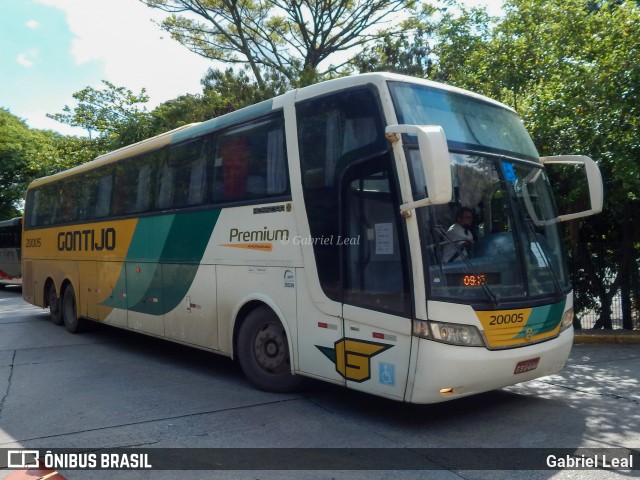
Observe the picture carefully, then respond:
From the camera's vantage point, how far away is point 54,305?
13789mm

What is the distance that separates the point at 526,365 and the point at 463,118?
8.12 feet

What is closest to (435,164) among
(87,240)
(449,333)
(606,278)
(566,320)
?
(449,333)

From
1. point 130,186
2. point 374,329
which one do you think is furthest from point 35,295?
point 374,329

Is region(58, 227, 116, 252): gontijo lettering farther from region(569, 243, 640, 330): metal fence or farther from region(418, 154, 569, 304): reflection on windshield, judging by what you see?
region(569, 243, 640, 330): metal fence

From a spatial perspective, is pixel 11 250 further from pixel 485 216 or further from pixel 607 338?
pixel 485 216

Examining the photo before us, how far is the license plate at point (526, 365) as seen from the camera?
227 inches

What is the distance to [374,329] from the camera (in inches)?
227

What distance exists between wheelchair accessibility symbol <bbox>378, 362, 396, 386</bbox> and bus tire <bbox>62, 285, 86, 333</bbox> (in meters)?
8.56

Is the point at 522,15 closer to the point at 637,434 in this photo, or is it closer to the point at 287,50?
the point at 637,434

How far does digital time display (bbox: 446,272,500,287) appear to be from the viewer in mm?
5504

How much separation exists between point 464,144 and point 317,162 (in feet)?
4.96
